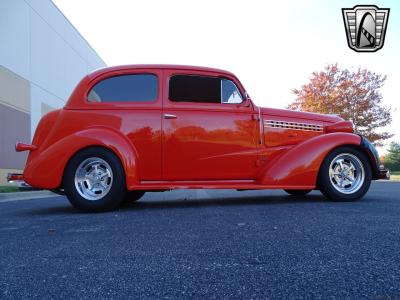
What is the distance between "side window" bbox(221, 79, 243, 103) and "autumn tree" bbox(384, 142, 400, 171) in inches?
1407

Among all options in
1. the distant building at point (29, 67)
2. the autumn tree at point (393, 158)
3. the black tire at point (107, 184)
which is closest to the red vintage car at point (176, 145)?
the black tire at point (107, 184)

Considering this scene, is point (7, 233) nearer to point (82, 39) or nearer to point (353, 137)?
point (353, 137)

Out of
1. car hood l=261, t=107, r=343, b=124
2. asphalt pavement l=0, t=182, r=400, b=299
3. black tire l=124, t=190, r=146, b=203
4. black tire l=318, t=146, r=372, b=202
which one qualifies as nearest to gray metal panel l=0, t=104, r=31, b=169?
black tire l=124, t=190, r=146, b=203

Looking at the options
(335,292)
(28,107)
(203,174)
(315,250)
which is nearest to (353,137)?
(203,174)

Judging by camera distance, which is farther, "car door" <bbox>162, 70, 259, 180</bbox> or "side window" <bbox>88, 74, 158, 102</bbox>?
"side window" <bbox>88, 74, 158, 102</bbox>

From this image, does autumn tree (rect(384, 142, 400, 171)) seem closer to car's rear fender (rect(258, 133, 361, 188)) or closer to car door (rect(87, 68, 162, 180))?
car's rear fender (rect(258, 133, 361, 188))

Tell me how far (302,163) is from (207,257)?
307cm

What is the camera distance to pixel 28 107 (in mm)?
18109

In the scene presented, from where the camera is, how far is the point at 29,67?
18172 millimetres

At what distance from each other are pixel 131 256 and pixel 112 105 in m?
3.03

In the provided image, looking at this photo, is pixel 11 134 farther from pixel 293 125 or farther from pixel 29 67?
pixel 293 125

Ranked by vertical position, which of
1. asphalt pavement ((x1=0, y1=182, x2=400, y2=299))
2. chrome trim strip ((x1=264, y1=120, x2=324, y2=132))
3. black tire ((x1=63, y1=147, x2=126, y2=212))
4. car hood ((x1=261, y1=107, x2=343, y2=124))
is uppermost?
car hood ((x1=261, y1=107, x2=343, y2=124))

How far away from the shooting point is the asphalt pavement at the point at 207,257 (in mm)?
1749

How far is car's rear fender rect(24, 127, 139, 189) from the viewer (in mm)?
4684
